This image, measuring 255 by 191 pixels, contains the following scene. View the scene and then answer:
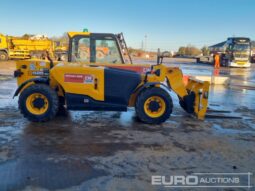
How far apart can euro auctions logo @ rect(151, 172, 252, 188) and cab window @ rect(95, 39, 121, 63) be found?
424cm

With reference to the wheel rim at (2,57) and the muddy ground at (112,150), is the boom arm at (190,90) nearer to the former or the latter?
the muddy ground at (112,150)

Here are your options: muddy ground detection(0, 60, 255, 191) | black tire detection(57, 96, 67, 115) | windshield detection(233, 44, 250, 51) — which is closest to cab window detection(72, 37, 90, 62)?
black tire detection(57, 96, 67, 115)

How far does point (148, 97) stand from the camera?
6996 mm

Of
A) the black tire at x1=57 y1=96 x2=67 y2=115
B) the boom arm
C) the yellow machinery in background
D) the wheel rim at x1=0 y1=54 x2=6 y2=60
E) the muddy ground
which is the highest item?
the yellow machinery in background

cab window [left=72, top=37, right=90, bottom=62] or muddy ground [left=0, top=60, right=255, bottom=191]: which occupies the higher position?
cab window [left=72, top=37, right=90, bottom=62]

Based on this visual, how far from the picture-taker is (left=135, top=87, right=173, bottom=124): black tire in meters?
6.98

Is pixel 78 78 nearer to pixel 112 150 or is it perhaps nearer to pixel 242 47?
pixel 112 150

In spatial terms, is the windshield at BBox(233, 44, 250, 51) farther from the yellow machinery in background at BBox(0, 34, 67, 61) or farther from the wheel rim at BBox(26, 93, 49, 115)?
the wheel rim at BBox(26, 93, 49, 115)

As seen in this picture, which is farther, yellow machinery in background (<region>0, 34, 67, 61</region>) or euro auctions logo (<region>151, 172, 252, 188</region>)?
yellow machinery in background (<region>0, 34, 67, 61</region>)

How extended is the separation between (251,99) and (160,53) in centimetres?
555

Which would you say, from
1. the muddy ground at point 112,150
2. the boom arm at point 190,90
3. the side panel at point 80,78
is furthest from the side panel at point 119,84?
the boom arm at point 190,90

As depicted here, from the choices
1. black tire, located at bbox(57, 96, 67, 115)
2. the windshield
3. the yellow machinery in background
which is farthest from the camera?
the windshield

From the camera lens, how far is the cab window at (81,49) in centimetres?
797

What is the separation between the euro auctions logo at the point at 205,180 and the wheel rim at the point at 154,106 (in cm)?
276
